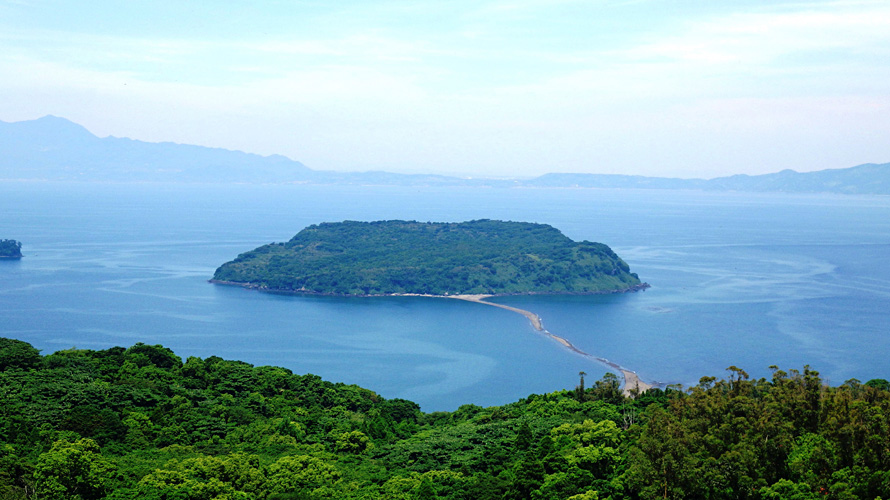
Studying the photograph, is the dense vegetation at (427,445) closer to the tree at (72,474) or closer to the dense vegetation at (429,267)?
the tree at (72,474)

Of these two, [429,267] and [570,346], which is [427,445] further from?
[429,267]

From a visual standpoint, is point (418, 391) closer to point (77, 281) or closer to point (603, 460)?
point (603, 460)

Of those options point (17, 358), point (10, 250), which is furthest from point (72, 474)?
point (10, 250)

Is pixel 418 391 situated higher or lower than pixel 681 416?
lower

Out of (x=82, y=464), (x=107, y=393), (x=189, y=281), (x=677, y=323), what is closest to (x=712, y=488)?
(x=82, y=464)

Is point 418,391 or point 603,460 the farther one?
point 418,391


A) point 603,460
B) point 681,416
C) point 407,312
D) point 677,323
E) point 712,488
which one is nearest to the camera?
point 712,488

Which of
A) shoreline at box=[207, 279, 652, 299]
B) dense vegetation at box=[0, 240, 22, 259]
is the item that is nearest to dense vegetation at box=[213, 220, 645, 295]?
shoreline at box=[207, 279, 652, 299]
